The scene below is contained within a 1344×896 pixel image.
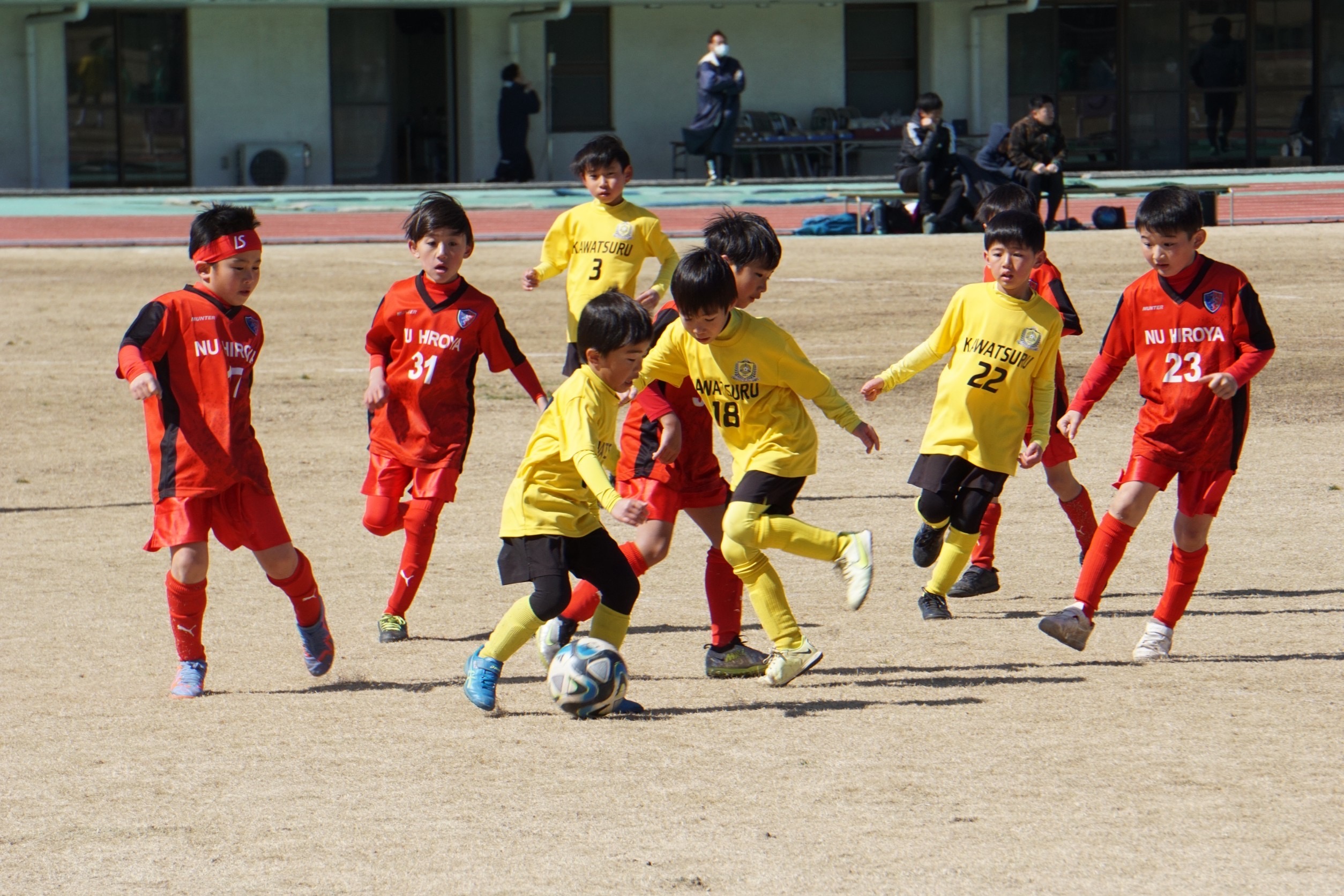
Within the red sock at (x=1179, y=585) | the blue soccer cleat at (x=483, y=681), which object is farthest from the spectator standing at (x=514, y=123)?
the blue soccer cleat at (x=483, y=681)

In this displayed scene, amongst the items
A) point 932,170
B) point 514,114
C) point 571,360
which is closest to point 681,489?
point 571,360

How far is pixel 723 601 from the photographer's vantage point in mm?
5965

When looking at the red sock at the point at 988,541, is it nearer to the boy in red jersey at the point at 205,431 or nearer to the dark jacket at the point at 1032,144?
the boy in red jersey at the point at 205,431

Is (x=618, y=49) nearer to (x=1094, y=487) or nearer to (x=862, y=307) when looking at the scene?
(x=862, y=307)

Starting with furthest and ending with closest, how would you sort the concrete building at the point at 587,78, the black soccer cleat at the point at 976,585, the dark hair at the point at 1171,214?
the concrete building at the point at 587,78
the black soccer cleat at the point at 976,585
the dark hair at the point at 1171,214

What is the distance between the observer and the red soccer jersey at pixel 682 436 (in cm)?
601

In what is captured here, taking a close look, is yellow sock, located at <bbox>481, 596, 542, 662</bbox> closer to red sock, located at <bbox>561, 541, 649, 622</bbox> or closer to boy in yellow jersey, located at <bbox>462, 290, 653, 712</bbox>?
boy in yellow jersey, located at <bbox>462, 290, 653, 712</bbox>

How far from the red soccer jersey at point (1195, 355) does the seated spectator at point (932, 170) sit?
14.5 metres

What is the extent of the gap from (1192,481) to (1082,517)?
1458mm

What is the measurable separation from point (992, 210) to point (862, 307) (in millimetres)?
9314

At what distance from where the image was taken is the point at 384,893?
394cm

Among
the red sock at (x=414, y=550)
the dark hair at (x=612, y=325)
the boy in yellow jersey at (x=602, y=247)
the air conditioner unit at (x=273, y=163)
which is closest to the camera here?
the dark hair at (x=612, y=325)

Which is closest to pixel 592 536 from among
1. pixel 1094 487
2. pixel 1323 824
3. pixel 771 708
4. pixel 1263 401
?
pixel 771 708

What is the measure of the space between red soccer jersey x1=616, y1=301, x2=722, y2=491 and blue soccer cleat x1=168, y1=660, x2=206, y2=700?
159 centimetres
